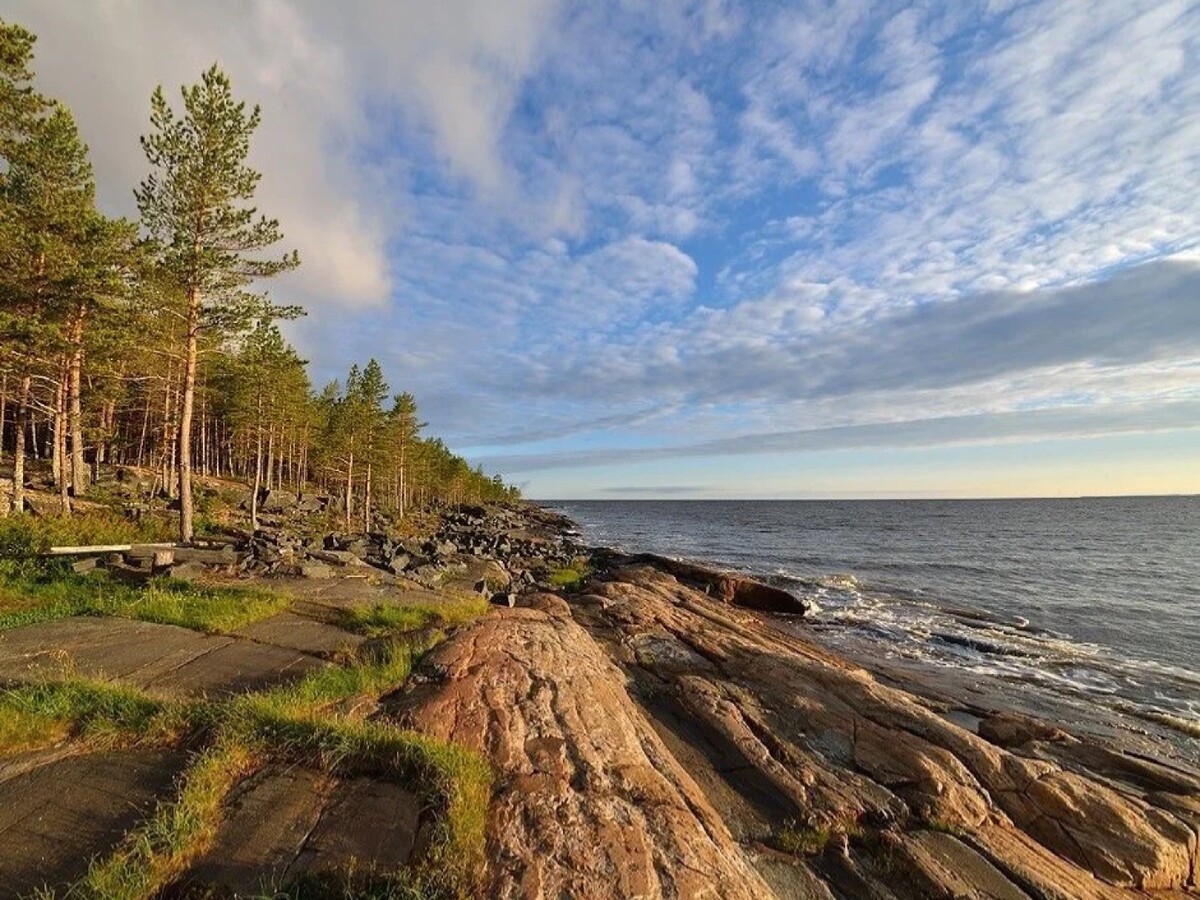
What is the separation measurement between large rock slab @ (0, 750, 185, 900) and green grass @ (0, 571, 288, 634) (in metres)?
5.82

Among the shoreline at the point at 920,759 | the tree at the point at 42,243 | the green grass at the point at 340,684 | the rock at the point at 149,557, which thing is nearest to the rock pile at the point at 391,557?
the rock at the point at 149,557

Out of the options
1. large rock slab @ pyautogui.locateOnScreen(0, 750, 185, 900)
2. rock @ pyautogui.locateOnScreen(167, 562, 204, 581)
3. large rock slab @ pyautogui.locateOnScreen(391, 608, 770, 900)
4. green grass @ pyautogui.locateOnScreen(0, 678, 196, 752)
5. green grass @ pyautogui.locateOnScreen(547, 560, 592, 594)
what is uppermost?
rock @ pyautogui.locateOnScreen(167, 562, 204, 581)

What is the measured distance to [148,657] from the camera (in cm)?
923

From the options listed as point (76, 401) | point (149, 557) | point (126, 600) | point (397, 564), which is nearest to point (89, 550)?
point (149, 557)

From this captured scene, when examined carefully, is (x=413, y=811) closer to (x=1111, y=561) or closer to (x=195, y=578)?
(x=195, y=578)

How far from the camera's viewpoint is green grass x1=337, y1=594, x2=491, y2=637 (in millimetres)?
11875

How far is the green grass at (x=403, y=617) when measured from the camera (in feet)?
39.0

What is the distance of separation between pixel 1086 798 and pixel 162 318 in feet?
130

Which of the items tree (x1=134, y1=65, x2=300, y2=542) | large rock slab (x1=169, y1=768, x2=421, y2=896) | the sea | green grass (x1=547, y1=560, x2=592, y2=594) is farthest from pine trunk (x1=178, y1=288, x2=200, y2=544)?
the sea

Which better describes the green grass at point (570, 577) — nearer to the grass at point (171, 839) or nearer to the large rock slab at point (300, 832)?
the large rock slab at point (300, 832)

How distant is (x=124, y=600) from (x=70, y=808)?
970cm

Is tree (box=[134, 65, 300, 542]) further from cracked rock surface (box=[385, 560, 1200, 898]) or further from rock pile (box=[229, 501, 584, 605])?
cracked rock surface (box=[385, 560, 1200, 898])

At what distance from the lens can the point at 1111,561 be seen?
165ft

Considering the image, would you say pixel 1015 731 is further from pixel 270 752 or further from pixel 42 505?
pixel 42 505
